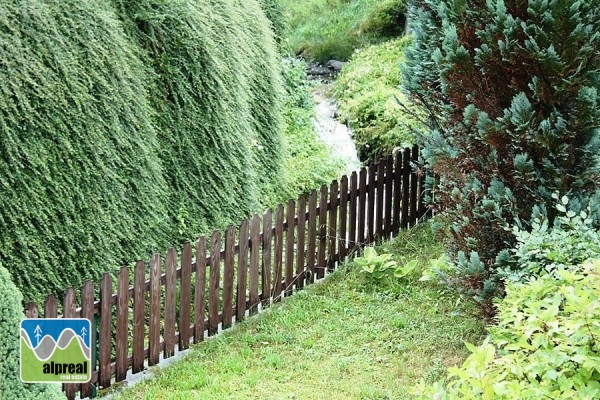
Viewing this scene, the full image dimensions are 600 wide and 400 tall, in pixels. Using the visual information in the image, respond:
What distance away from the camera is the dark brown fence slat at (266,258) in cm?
749

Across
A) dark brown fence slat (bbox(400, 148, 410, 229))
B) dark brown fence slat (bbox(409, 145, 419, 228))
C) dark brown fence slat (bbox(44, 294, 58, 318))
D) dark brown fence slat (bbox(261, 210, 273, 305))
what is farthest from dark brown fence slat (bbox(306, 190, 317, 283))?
dark brown fence slat (bbox(44, 294, 58, 318))

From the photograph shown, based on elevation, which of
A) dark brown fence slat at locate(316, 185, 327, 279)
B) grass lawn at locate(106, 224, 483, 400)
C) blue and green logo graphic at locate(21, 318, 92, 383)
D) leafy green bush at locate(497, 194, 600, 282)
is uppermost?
blue and green logo graphic at locate(21, 318, 92, 383)

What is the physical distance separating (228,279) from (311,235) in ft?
4.13

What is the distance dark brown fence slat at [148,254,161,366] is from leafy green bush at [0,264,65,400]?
2148 millimetres

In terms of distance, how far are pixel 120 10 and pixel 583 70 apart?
3955mm

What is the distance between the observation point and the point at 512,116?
5.75 meters

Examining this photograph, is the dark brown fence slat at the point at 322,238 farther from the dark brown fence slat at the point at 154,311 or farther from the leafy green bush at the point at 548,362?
the leafy green bush at the point at 548,362

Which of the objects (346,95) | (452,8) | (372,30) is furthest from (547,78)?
(372,30)

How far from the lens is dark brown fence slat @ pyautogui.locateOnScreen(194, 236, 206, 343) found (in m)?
6.76

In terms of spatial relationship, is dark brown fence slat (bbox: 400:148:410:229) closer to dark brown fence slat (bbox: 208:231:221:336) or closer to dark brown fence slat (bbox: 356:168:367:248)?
dark brown fence slat (bbox: 356:168:367:248)

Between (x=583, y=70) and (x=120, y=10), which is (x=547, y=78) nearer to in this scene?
(x=583, y=70)

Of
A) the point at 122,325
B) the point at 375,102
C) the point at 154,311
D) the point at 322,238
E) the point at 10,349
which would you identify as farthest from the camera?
the point at 375,102

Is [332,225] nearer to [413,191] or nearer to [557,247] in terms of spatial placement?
[413,191]

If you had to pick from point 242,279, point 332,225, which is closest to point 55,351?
point 242,279
